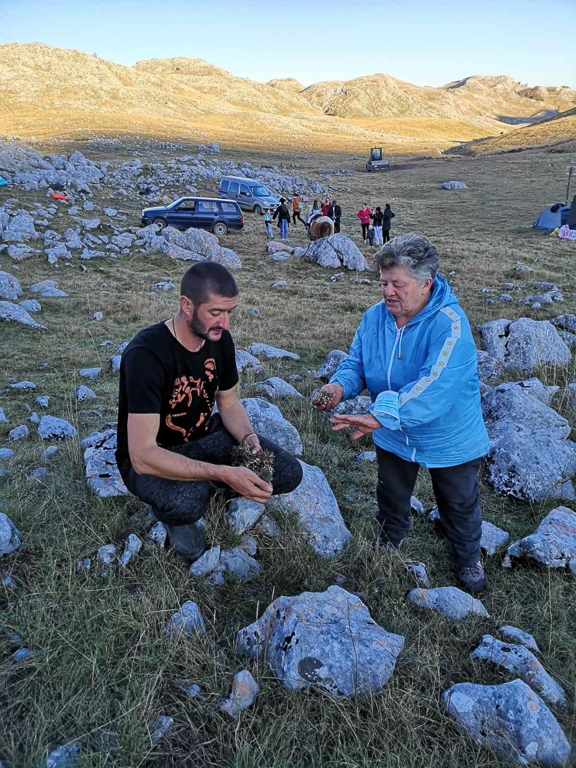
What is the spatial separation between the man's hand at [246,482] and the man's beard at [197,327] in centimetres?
76

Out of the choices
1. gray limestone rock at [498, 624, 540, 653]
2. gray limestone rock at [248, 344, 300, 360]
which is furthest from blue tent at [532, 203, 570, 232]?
gray limestone rock at [498, 624, 540, 653]

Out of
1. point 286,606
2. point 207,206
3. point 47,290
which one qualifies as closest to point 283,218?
point 207,206

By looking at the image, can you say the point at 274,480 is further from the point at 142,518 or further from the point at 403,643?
the point at 403,643

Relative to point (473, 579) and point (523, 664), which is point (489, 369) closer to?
point (473, 579)

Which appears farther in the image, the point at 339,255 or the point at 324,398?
the point at 339,255

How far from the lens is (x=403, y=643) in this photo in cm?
240

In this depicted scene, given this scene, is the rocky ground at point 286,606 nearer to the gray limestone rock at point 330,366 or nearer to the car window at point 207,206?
the gray limestone rock at point 330,366

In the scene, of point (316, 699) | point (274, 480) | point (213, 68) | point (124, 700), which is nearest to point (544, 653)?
point (316, 699)

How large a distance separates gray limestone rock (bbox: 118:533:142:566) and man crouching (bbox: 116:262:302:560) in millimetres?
187

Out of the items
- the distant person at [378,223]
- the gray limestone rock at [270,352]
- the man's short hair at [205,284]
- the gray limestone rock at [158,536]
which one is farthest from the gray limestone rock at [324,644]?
the distant person at [378,223]

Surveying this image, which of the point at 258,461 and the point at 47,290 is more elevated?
the point at 258,461

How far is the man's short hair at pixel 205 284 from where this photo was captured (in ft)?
8.70

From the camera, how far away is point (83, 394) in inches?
216

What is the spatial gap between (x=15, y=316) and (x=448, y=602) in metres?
7.98
